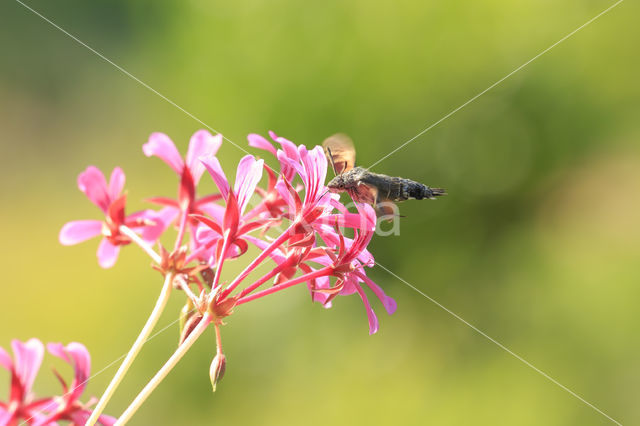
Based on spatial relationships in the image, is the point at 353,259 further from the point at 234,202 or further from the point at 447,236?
the point at 447,236

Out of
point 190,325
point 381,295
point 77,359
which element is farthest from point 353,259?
point 77,359

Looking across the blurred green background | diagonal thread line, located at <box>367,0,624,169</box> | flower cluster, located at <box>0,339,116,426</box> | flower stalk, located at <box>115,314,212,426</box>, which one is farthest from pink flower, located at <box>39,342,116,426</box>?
the blurred green background

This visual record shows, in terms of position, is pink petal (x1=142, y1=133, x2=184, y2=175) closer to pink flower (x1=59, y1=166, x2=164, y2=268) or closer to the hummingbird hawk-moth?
pink flower (x1=59, y1=166, x2=164, y2=268)

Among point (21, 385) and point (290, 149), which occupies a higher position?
point (290, 149)

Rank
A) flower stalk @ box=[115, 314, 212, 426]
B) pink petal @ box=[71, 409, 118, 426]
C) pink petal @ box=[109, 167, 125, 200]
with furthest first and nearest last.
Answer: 1. pink petal @ box=[109, 167, 125, 200]
2. pink petal @ box=[71, 409, 118, 426]
3. flower stalk @ box=[115, 314, 212, 426]

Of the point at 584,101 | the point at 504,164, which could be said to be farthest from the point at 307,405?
the point at 584,101

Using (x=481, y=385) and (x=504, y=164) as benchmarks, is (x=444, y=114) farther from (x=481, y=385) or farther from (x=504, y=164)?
(x=481, y=385)
